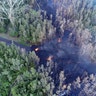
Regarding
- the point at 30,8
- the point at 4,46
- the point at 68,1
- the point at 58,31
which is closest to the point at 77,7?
the point at 68,1

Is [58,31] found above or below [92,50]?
above

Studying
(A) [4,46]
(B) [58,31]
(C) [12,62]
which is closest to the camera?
(C) [12,62]

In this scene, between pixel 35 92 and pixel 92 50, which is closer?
pixel 35 92

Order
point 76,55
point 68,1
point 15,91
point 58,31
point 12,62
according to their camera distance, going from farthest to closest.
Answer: point 68,1
point 58,31
point 76,55
point 12,62
point 15,91

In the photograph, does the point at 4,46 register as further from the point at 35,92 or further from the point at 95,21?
the point at 95,21

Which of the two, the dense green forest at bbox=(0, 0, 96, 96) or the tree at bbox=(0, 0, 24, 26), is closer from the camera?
the dense green forest at bbox=(0, 0, 96, 96)

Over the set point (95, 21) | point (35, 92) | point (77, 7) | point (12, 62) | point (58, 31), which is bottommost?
point (35, 92)

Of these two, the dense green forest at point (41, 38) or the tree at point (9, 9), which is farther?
the tree at point (9, 9)

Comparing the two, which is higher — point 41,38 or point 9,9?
point 9,9
